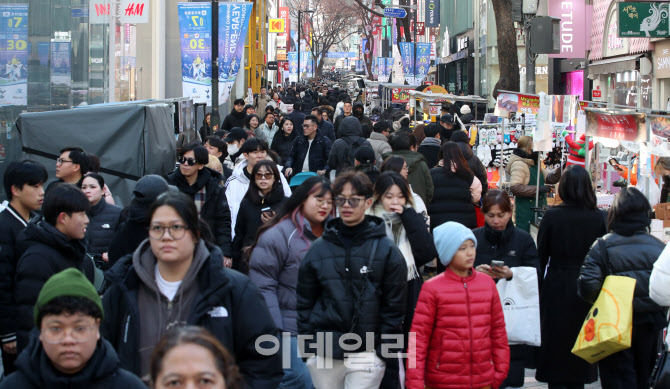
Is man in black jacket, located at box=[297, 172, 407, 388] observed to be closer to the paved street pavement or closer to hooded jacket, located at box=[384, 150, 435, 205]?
the paved street pavement

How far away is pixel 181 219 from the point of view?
12.1 feet

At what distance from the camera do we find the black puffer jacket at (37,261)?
4.73 metres

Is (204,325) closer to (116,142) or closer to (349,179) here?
(349,179)

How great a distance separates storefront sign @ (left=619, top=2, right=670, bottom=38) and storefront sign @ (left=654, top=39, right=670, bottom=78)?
5.95 ft

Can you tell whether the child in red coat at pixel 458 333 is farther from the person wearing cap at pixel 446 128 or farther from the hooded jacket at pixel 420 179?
the person wearing cap at pixel 446 128

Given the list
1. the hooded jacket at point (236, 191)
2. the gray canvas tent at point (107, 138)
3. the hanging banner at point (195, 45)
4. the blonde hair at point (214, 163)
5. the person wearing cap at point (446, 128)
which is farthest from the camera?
the hanging banner at point (195, 45)

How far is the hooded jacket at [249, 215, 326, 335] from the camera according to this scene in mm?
5418

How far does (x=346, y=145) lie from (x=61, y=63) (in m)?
4.89

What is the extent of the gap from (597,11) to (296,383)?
2281 cm

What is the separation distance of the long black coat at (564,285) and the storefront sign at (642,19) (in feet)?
40.6

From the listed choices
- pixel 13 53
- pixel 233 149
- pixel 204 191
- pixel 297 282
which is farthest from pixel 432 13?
pixel 297 282

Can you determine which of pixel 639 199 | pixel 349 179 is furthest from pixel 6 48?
pixel 639 199

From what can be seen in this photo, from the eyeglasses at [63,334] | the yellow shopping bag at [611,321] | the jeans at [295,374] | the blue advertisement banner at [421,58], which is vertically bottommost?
the jeans at [295,374]

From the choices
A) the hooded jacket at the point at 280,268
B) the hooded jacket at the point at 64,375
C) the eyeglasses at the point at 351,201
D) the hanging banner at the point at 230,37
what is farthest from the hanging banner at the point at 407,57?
the hooded jacket at the point at 64,375
